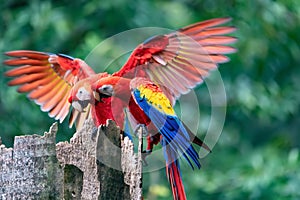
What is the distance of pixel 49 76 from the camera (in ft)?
11.2

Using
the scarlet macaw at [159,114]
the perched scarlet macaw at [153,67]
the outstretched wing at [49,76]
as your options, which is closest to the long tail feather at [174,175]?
the scarlet macaw at [159,114]

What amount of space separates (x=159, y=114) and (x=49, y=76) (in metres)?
0.79

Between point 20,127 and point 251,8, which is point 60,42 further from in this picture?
point 251,8

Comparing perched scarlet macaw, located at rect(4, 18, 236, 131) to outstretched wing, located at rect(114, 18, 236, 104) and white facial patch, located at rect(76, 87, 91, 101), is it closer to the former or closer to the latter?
outstretched wing, located at rect(114, 18, 236, 104)

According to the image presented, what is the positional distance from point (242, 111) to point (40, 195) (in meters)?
4.68

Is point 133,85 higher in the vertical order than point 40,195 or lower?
higher

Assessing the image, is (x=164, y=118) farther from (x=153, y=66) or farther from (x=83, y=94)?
(x=153, y=66)

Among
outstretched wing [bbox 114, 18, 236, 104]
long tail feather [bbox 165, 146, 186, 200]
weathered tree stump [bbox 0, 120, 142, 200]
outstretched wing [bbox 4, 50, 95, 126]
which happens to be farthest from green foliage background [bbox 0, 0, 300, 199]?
weathered tree stump [bbox 0, 120, 142, 200]

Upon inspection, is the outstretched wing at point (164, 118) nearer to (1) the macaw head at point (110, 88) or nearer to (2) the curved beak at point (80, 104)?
(1) the macaw head at point (110, 88)

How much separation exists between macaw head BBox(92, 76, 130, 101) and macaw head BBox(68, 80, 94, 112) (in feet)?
0.07

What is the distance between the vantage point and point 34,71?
3.42 meters

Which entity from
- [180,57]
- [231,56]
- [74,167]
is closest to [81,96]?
[180,57]

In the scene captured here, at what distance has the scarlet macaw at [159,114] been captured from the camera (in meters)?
2.56

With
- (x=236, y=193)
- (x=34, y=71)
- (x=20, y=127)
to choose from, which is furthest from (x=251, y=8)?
(x=34, y=71)
